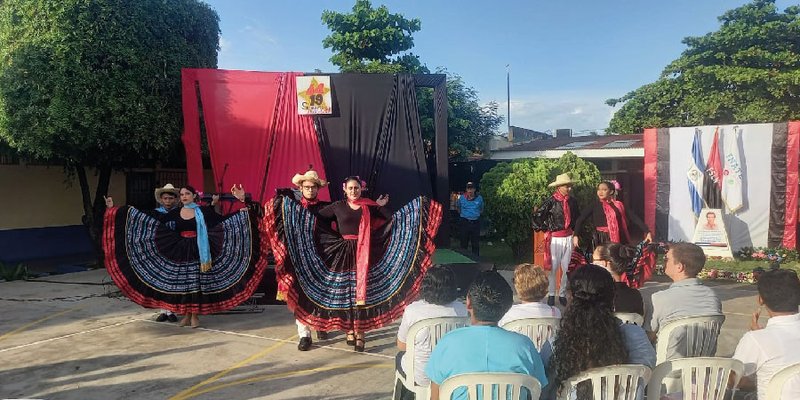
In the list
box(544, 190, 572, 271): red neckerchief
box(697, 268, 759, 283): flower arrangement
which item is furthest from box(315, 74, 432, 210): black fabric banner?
box(697, 268, 759, 283): flower arrangement

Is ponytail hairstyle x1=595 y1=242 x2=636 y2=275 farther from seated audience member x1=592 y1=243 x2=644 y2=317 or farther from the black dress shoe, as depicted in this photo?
the black dress shoe

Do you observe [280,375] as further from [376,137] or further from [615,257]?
[376,137]

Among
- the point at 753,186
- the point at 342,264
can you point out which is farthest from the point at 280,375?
the point at 753,186

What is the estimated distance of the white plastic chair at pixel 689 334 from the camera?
3105mm

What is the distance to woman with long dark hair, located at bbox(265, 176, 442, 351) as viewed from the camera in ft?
16.9

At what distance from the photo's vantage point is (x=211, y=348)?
5.30m

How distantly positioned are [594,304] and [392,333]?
12.2 ft

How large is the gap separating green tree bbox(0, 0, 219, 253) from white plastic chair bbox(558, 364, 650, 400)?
8.31m

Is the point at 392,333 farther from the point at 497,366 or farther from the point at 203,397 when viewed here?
the point at 497,366

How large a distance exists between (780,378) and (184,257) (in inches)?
207

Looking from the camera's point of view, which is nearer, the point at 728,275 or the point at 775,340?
the point at 775,340

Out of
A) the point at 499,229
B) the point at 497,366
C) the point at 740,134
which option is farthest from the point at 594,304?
the point at 740,134

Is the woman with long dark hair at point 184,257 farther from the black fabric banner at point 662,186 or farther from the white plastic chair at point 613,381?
the black fabric banner at point 662,186

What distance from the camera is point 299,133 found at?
9141 mm
